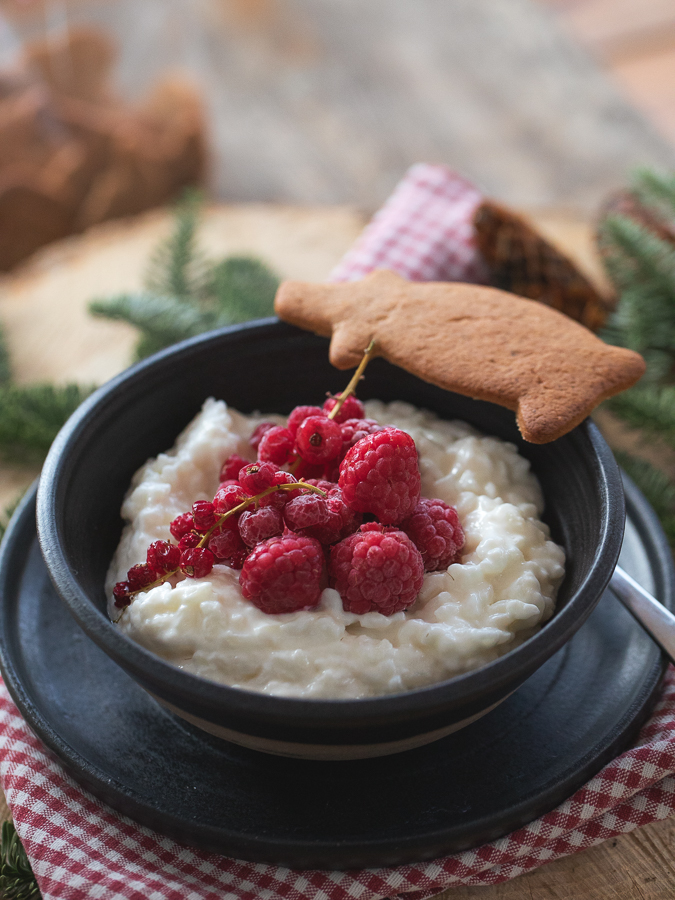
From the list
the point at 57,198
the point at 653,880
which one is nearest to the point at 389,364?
the point at 653,880

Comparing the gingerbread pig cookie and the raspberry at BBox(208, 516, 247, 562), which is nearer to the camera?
the raspberry at BBox(208, 516, 247, 562)

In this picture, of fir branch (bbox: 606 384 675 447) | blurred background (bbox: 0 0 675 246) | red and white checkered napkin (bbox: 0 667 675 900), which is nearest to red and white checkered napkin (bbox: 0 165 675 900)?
red and white checkered napkin (bbox: 0 667 675 900)

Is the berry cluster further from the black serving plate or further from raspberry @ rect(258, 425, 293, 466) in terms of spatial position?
the black serving plate

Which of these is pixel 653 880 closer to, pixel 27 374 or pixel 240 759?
pixel 240 759

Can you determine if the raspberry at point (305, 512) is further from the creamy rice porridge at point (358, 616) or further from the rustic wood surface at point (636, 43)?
the rustic wood surface at point (636, 43)

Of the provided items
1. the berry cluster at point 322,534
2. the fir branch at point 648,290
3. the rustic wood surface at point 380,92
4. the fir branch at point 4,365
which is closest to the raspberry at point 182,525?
the berry cluster at point 322,534

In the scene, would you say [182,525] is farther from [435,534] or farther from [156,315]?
[156,315]

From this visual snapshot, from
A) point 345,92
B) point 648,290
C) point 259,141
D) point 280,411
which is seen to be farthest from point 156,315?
point 345,92
